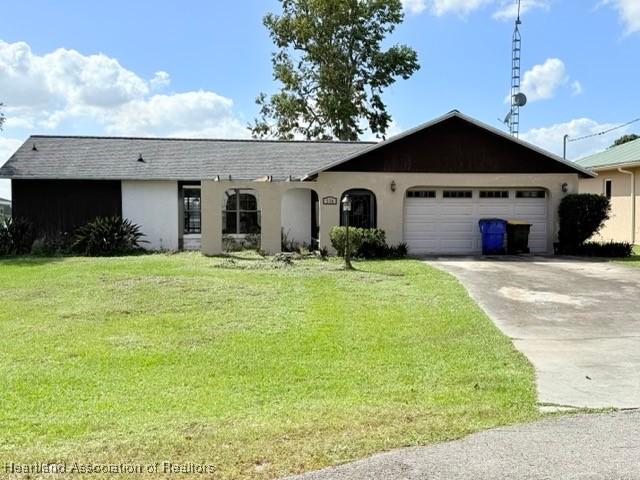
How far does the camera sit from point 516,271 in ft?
47.2

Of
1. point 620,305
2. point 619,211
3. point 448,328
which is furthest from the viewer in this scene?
point 619,211

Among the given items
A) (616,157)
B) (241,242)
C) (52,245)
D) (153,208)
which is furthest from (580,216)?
(52,245)

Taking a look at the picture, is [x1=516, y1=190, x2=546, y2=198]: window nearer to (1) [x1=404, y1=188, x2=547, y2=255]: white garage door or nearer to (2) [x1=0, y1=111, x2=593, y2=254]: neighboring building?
(2) [x1=0, y1=111, x2=593, y2=254]: neighboring building

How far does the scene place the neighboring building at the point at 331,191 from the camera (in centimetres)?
1895

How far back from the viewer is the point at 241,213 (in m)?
21.5

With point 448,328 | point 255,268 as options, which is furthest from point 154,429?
point 255,268

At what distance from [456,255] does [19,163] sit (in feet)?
49.6

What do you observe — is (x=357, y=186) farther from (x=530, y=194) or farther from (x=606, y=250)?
(x=606, y=250)

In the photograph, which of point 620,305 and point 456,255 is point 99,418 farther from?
point 456,255

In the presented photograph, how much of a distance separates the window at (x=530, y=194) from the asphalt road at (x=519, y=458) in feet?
52.2

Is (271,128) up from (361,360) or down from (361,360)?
up

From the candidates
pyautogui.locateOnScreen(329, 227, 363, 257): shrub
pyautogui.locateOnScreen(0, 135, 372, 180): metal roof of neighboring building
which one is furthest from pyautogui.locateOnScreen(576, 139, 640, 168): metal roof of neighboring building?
pyautogui.locateOnScreen(329, 227, 363, 257): shrub

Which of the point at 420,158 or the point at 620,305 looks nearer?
the point at 620,305

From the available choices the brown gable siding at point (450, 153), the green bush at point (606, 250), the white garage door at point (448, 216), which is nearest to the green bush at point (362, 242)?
the white garage door at point (448, 216)
